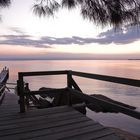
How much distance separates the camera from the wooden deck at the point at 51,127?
3.97m

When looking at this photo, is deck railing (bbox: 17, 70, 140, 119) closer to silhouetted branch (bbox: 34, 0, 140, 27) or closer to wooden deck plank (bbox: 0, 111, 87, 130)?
wooden deck plank (bbox: 0, 111, 87, 130)

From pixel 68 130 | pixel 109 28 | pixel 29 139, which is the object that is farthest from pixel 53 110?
pixel 109 28

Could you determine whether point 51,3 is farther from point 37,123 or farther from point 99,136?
point 99,136

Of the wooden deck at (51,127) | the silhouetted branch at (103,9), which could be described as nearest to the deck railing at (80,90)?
the wooden deck at (51,127)

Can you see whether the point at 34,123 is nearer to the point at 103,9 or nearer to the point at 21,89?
the point at 21,89

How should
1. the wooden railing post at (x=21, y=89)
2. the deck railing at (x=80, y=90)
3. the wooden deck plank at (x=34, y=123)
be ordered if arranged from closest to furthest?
the deck railing at (x=80, y=90) < the wooden deck plank at (x=34, y=123) < the wooden railing post at (x=21, y=89)

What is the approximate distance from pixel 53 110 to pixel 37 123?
44.1 inches

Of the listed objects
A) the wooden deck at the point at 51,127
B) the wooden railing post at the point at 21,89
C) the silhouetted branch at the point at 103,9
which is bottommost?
the wooden deck at the point at 51,127

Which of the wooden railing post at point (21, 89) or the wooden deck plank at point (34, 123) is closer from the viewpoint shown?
the wooden deck plank at point (34, 123)

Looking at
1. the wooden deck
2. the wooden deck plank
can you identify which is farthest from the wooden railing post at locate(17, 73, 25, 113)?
the wooden deck plank

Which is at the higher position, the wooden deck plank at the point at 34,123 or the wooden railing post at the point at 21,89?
the wooden railing post at the point at 21,89

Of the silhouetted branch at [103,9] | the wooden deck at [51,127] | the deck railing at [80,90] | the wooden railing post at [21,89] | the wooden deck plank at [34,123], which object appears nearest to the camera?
the deck railing at [80,90]

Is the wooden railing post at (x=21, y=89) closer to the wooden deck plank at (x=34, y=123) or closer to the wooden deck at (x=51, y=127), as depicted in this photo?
the wooden deck at (x=51, y=127)

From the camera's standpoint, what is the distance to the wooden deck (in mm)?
3971
